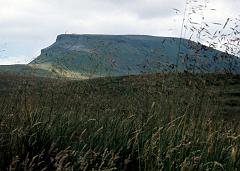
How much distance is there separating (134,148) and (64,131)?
987 millimetres

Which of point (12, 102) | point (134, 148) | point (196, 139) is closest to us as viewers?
point (134, 148)

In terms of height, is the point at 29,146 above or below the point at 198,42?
below

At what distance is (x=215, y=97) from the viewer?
8180mm

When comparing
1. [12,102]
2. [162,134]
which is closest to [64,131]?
[162,134]

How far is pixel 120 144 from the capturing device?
5723mm

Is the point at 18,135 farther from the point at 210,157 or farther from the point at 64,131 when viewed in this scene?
the point at 210,157

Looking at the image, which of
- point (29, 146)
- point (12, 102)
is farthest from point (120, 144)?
point (12, 102)

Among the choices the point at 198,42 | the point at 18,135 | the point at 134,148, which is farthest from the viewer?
the point at 198,42

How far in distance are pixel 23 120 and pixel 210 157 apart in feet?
8.19

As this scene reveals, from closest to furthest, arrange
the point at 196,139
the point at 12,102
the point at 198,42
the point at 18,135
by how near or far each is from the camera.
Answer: the point at 18,135 → the point at 196,139 → the point at 12,102 → the point at 198,42

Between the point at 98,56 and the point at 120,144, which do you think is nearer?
the point at 120,144

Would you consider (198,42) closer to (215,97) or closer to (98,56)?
(215,97)

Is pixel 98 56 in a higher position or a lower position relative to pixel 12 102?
higher

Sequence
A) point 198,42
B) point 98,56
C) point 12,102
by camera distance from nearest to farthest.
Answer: point 12,102 < point 198,42 < point 98,56
